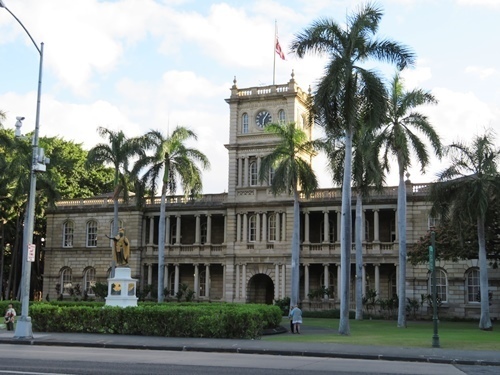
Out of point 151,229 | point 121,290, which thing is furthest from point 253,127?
point 121,290

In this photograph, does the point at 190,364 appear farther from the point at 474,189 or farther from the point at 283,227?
the point at 283,227

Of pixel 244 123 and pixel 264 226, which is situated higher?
pixel 244 123

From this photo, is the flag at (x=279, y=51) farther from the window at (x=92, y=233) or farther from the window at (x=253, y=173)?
the window at (x=92, y=233)

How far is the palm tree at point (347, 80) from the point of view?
30188mm

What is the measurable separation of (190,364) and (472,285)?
35.6m

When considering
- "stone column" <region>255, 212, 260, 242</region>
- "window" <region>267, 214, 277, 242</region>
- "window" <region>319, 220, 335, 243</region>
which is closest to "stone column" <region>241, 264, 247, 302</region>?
"stone column" <region>255, 212, 260, 242</region>

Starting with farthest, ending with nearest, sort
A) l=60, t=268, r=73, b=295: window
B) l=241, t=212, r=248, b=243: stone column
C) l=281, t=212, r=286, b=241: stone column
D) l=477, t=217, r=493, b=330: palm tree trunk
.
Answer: l=60, t=268, r=73, b=295: window, l=241, t=212, r=248, b=243: stone column, l=281, t=212, r=286, b=241: stone column, l=477, t=217, r=493, b=330: palm tree trunk

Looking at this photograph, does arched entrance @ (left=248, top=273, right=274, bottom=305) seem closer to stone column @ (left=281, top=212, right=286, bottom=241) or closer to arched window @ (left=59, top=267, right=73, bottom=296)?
stone column @ (left=281, top=212, right=286, bottom=241)

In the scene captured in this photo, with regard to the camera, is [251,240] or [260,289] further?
[260,289]

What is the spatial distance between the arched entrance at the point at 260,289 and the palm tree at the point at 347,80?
81.5 feet

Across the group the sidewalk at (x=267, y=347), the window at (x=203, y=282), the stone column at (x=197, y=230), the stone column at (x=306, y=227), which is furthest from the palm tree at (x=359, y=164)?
the window at (x=203, y=282)

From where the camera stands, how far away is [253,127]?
55.8 metres

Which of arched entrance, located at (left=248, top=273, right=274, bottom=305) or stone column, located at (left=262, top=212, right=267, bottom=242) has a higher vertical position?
stone column, located at (left=262, top=212, right=267, bottom=242)

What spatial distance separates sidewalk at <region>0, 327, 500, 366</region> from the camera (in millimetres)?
20281
